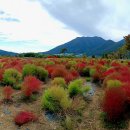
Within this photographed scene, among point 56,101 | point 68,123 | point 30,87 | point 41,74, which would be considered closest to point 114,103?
point 68,123

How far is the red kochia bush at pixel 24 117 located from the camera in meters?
13.7

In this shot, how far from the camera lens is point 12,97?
54.1 feet

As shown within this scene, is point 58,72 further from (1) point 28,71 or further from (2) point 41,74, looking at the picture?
(1) point 28,71

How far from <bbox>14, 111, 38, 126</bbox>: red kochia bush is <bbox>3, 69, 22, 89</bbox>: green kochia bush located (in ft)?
13.9

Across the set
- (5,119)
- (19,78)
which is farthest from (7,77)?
(5,119)

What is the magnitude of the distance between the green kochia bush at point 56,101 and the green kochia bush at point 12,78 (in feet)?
13.4

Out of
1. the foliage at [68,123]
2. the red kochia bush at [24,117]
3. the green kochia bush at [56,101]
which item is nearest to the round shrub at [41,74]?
the green kochia bush at [56,101]

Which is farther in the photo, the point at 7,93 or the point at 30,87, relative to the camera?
the point at 30,87

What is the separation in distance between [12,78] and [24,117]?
5380mm

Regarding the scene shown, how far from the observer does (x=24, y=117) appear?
13.8 meters

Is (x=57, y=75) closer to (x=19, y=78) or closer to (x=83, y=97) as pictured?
(x=19, y=78)

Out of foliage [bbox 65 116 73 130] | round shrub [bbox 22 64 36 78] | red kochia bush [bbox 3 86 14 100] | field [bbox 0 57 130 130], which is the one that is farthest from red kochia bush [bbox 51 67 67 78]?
foliage [bbox 65 116 73 130]

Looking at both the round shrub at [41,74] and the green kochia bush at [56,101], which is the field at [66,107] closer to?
the green kochia bush at [56,101]

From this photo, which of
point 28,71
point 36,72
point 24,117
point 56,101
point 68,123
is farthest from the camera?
point 36,72
